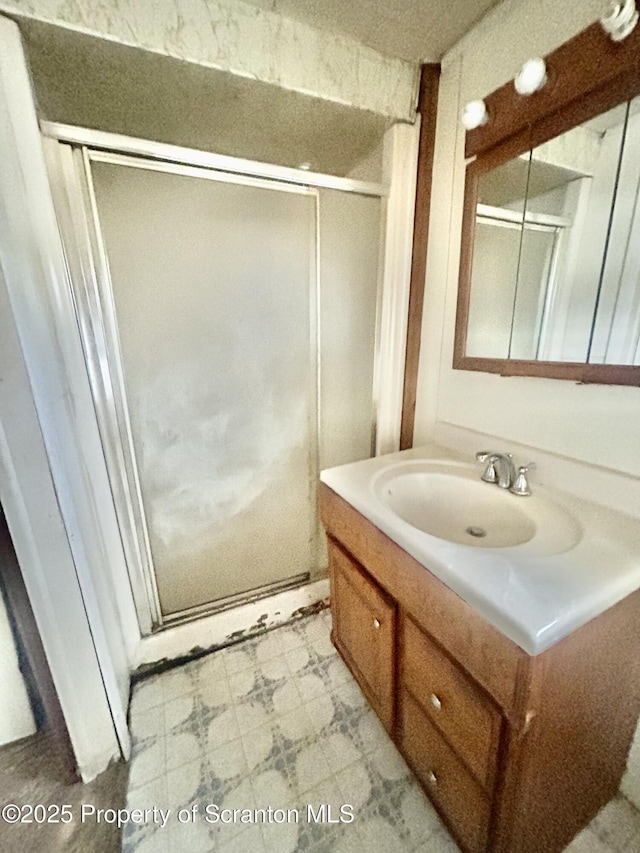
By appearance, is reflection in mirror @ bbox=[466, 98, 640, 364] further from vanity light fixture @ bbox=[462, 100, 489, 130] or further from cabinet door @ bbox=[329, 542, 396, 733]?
cabinet door @ bbox=[329, 542, 396, 733]

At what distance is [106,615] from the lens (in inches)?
39.1

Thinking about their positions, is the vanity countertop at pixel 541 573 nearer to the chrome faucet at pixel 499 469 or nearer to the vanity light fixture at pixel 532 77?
the chrome faucet at pixel 499 469

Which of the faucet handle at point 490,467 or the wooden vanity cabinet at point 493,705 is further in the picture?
the faucet handle at point 490,467

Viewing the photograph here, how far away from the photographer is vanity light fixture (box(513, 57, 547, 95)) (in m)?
0.78

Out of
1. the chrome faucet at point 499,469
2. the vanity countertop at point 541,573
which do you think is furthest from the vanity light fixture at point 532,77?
the vanity countertop at point 541,573

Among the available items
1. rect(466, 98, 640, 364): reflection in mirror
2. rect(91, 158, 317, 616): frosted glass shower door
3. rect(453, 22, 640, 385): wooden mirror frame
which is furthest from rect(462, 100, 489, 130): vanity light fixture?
rect(91, 158, 317, 616): frosted glass shower door

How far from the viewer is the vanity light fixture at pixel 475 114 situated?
92 cm

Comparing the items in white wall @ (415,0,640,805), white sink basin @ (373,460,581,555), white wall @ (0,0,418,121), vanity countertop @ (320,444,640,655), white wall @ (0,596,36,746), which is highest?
white wall @ (0,0,418,121)

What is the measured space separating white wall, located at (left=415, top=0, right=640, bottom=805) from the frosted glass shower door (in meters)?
0.46

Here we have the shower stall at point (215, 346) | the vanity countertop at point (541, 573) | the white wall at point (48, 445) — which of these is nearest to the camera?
the vanity countertop at point (541, 573)

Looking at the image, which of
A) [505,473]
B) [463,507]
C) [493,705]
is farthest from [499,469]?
[493,705]

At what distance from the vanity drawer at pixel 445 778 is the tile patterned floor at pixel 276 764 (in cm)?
11

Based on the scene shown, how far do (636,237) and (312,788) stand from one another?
1.57 metres

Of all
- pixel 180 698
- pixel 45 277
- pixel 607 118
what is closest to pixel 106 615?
pixel 180 698
